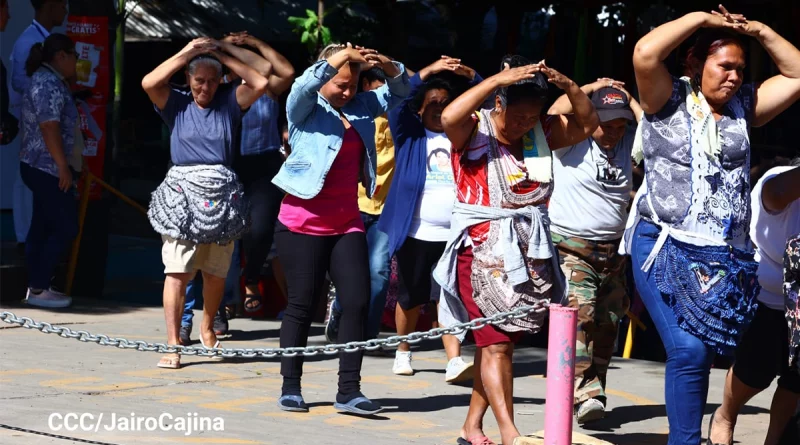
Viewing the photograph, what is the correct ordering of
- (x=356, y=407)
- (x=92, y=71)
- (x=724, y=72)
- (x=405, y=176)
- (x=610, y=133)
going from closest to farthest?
1. (x=724, y=72)
2. (x=356, y=407)
3. (x=610, y=133)
4. (x=405, y=176)
5. (x=92, y=71)

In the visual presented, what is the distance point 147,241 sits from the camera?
1545 cm

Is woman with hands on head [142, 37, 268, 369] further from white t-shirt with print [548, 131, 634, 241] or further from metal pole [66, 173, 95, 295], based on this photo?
metal pole [66, 173, 95, 295]

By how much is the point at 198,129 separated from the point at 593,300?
258 cm

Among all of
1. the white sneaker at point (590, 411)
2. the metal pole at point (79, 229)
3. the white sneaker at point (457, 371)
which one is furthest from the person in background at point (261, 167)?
the white sneaker at point (590, 411)

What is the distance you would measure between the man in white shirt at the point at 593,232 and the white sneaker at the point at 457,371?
0.82m

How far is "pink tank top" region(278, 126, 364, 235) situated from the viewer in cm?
663

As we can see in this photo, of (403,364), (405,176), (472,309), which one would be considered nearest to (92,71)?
(405,176)

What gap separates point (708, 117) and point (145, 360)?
13.5ft

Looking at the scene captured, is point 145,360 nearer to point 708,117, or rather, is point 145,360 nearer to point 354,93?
point 354,93

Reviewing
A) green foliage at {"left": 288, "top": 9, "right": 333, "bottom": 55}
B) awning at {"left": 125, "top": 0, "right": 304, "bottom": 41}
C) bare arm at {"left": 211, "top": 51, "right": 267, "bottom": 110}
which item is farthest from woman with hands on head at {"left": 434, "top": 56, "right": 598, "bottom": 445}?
awning at {"left": 125, "top": 0, "right": 304, "bottom": 41}

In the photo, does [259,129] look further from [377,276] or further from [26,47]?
[26,47]

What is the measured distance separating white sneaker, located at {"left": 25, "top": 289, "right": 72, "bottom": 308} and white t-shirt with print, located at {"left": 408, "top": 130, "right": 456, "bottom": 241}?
11.1ft

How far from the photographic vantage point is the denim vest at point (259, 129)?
911cm

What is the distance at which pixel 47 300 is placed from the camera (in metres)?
9.88
